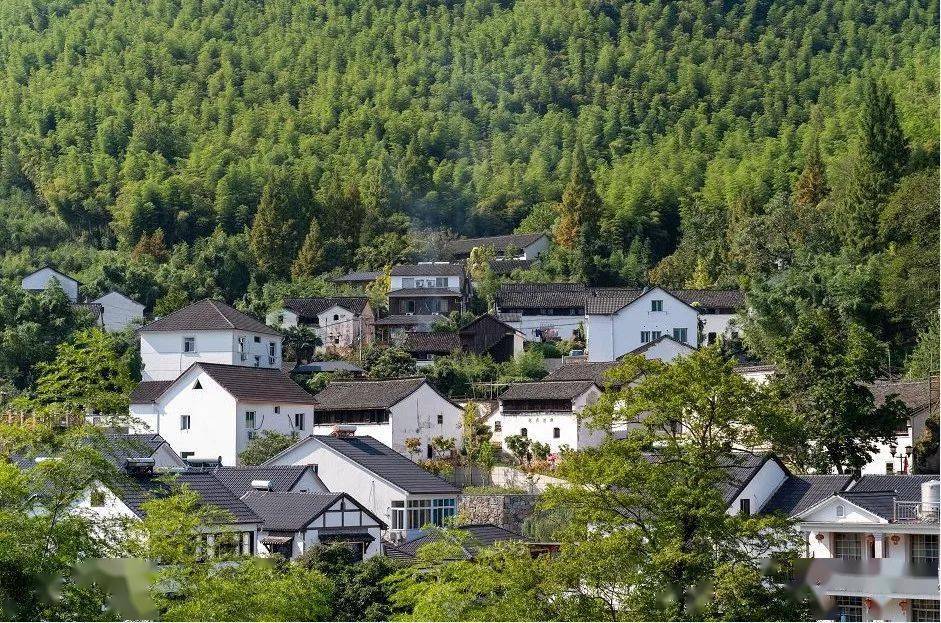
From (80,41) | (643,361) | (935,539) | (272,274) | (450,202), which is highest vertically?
(80,41)

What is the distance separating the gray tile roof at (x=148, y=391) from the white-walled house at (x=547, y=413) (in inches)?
302

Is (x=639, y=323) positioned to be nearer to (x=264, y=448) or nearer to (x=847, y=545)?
(x=264, y=448)

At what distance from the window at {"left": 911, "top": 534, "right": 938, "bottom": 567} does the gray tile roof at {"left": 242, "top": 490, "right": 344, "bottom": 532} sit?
29.8ft

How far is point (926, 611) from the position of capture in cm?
2069

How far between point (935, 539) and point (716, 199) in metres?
40.1

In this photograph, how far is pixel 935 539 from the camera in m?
22.5

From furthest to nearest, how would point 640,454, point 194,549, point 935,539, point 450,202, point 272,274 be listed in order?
point 450,202 < point 272,274 < point 935,539 < point 640,454 < point 194,549

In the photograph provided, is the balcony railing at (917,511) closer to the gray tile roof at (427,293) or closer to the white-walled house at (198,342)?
the white-walled house at (198,342)

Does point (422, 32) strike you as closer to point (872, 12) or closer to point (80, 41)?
point (80, 41)

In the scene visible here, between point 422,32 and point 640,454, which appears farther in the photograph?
point 422,32

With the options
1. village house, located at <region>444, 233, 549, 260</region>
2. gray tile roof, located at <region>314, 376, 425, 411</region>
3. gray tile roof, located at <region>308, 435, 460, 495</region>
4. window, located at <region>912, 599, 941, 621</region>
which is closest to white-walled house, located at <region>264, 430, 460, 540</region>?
gray tile roof, located at <region>308, 435, 460, 495</region>

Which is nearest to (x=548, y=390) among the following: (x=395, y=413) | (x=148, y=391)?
(x=395, y=413)

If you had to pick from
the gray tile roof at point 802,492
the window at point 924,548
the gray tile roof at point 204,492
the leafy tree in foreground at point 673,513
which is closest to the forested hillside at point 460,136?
the gray tile roof at point 802,492

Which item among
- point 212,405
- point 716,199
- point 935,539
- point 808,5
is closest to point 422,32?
point 808,5
